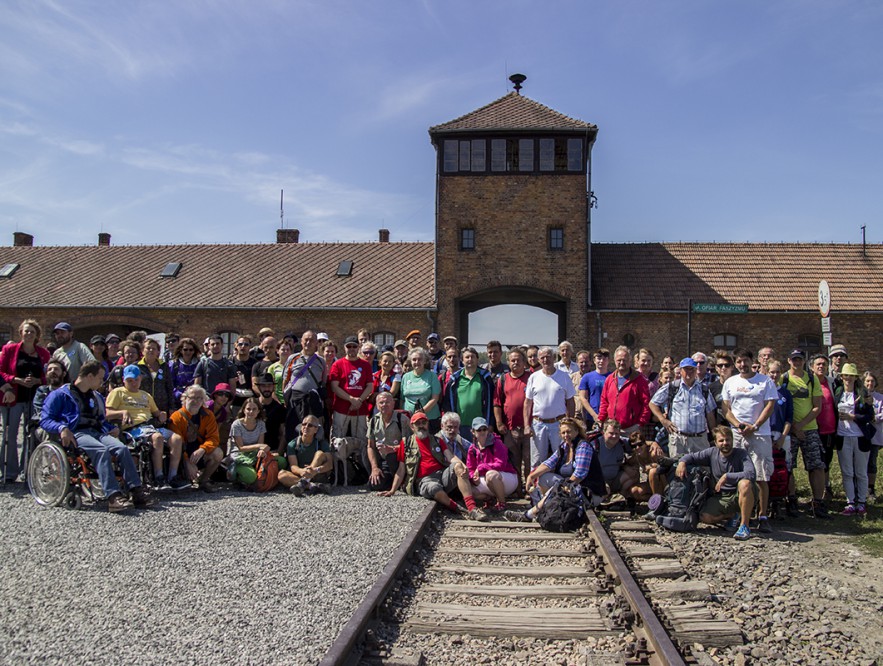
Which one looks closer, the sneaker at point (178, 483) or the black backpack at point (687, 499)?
the black backpack at point (687, 499)

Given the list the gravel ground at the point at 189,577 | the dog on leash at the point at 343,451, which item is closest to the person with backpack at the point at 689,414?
the gravel ground at the point at 189,577

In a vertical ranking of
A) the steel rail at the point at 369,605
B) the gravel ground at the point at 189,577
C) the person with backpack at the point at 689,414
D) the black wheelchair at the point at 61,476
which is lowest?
the gravel ground at the point at 189,577

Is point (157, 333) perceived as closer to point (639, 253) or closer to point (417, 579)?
point (639, 253)

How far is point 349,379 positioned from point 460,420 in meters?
1.60

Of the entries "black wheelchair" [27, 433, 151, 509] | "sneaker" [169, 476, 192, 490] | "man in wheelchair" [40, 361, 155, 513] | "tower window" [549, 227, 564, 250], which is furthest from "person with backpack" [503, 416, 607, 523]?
"tower window" [549, 227, 564, 250]

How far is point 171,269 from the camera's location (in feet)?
93.1

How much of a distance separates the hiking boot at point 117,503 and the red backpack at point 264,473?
173 centimetres

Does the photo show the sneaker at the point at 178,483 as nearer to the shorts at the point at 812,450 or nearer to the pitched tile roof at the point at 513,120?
the shorts at the point at 812,450

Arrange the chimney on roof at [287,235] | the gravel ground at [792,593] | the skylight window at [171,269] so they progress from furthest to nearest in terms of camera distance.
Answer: the chimney on roof at [287,235] < the skylight window at [171,269] < the gravel ground at [792,593]

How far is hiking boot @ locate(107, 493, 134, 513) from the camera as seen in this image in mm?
7164

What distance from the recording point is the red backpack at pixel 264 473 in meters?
8.68

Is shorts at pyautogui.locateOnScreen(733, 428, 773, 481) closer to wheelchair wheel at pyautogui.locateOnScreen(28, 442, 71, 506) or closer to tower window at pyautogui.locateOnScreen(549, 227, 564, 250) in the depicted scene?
wheelchair wheel at pyautogui.locateOnScreen(28, 442, 71, 506)

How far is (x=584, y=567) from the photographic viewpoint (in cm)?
584

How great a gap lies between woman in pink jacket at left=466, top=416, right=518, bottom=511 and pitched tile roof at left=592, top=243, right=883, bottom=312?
1560cm
